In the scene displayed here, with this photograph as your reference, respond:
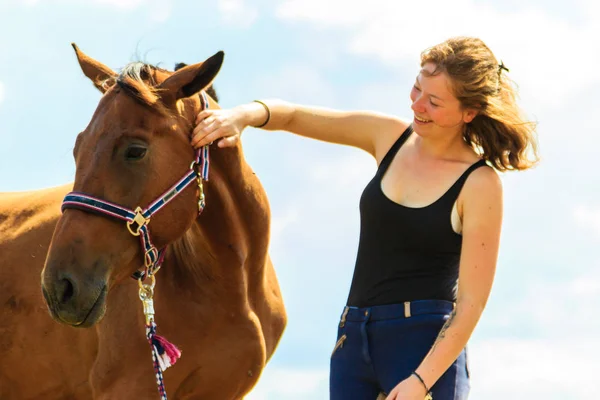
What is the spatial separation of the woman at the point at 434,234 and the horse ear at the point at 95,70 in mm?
1740

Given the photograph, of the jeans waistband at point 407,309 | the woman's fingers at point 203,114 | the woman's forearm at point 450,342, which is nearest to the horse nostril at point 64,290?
the woman's fingers at point 203,114

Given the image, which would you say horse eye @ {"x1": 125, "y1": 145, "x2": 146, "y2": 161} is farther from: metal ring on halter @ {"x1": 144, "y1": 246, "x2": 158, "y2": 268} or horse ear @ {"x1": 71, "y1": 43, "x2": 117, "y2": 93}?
horse ear @ {"x1": 71, "y1": 43, "x2": 117, "y2": 93}

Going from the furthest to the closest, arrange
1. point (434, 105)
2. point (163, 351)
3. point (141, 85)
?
point (163, 351) → point (141, 85) → point (434, 105)

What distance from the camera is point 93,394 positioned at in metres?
5.87

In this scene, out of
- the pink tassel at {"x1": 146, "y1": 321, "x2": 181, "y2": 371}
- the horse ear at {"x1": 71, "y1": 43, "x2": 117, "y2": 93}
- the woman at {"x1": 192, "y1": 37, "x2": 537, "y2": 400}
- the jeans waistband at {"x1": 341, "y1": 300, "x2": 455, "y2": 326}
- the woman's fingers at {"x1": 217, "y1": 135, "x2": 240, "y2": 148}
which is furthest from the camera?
the horse ear at {"x1": 71, "y1": 43, "x2": 117, "y2": 93}

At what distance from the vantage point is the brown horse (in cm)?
454

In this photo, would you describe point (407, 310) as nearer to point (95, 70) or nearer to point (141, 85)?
point (141, 85)

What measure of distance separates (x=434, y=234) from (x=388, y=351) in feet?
1.73

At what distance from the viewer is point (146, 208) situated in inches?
183

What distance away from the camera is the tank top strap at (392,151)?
4.32m

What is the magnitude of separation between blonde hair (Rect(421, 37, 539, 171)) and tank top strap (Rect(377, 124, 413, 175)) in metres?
0.27

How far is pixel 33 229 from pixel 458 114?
380cm

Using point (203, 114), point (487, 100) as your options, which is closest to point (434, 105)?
point (487, 100)

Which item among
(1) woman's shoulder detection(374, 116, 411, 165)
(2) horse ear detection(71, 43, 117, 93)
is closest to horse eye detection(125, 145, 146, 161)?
(2) horse ear detection(71, 43, 117, 93)
